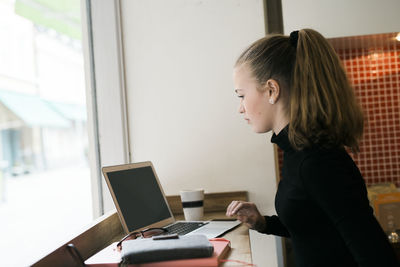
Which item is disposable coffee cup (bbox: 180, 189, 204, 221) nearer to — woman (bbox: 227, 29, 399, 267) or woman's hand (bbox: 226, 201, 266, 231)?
woman's hand (bbox: 226, 201, 266, 231)

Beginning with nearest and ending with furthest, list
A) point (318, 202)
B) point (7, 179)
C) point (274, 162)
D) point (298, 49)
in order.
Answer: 1. point (318, 202)
2. point (298, 49)
3. point (7, 179)
4. point (274, 162)

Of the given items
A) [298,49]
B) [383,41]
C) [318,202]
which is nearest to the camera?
[318,202]

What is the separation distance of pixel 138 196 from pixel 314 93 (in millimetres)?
840

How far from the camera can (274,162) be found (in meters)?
1.86

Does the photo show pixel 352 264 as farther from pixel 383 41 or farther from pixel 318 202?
pixel 383 41

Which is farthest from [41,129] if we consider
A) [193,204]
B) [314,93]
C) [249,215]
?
[314,93]

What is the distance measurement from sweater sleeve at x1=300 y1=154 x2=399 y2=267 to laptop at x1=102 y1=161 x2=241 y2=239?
516mm

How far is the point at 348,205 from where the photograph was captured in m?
0.84

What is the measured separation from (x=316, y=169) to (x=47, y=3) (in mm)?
1357

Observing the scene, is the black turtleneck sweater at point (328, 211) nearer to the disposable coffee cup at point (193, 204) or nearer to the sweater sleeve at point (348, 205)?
the sweater sleeve at point (348, 205)

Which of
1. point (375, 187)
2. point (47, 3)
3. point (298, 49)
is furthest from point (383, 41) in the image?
point (47, 3)

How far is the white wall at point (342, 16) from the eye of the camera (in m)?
1.84

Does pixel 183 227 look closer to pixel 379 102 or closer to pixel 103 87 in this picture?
pixel 103 87

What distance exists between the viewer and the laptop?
1449mm
